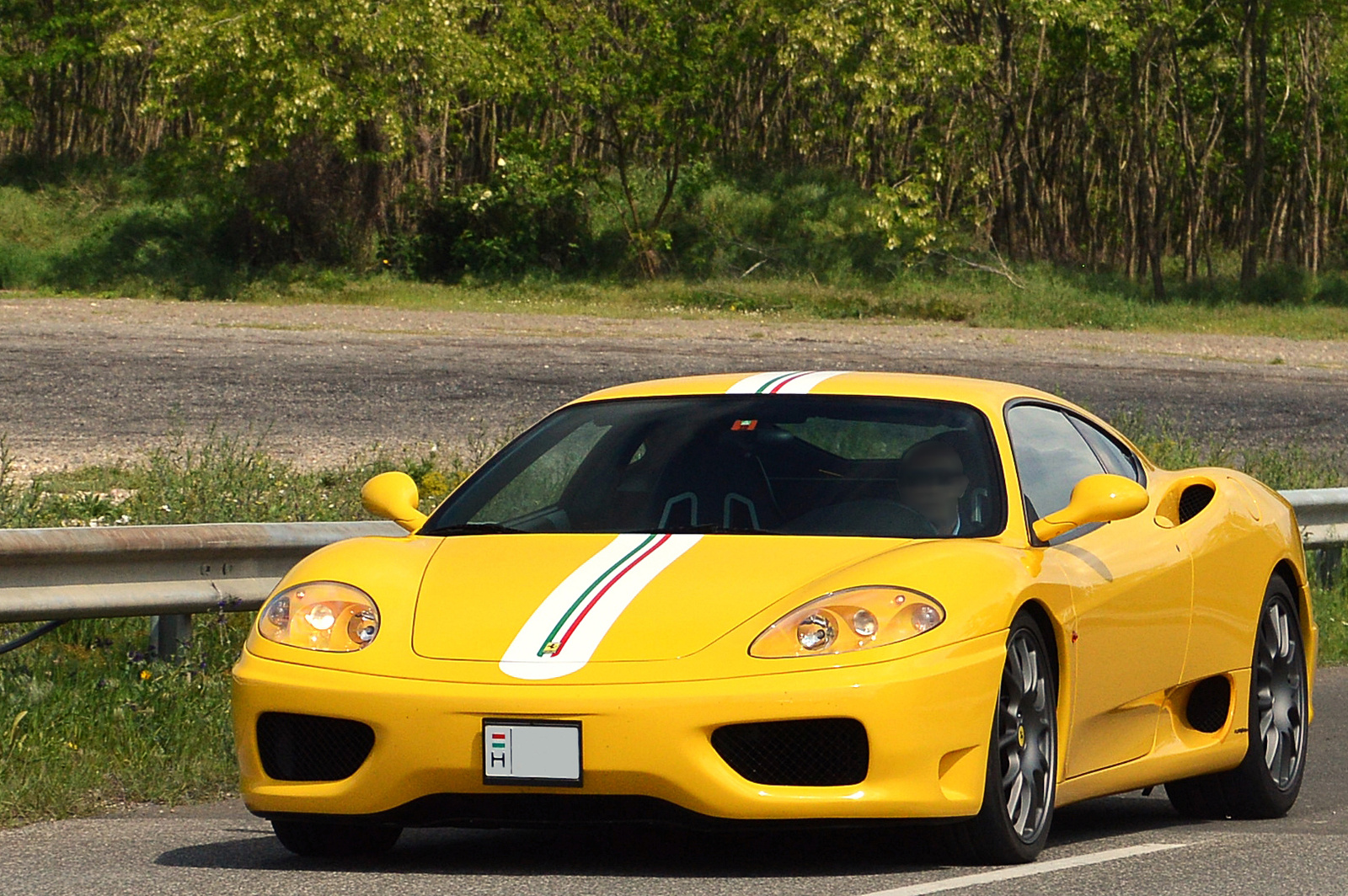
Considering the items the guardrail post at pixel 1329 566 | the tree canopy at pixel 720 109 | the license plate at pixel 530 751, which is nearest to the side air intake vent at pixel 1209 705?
the license plate at pixel 530 751

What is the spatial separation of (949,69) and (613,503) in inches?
1306

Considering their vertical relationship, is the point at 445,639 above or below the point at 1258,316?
above

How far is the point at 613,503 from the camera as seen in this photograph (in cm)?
589

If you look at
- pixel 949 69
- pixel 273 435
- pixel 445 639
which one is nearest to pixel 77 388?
pixel 273 435

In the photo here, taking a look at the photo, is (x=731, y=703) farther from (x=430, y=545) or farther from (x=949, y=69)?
(x=949, y=69)

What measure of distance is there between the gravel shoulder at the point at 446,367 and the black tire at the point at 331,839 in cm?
720

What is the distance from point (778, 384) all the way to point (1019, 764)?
1471 mm

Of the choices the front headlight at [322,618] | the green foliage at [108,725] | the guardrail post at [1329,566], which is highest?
the front headlight at [322,618]

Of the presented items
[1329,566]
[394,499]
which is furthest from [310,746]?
[1329,566]

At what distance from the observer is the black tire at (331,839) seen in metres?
5.24

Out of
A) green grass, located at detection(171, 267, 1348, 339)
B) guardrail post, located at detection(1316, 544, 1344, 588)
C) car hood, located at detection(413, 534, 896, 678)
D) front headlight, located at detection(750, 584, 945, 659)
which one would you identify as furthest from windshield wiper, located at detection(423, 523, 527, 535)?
green grass, located at detection(171, 267, 1348, 339)

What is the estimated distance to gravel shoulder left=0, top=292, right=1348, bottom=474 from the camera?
Answer: 15984mm

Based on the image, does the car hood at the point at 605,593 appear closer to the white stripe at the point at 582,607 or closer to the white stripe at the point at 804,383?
the white stripe at the point at 582,607

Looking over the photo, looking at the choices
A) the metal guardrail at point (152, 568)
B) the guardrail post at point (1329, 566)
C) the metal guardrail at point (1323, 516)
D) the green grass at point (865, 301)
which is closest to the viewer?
the metal guardrail at point (152, 568)
